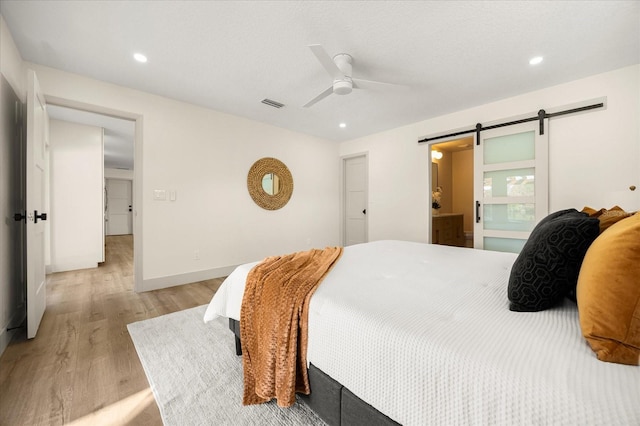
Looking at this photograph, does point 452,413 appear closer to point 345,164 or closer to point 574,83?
point 574,83

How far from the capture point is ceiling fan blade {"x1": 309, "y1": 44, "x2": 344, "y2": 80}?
1.92m

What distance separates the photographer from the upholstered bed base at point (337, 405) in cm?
93

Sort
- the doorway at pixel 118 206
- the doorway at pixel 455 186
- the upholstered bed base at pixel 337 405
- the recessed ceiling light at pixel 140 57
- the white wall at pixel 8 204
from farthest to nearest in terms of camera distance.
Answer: the doorway at pixel 118 206 < the doorway at pixel 455 186 < the recessed ceiling light at pixel 140 57 < the white wall at pixel 8 204 < the upholstered bed base at pixel 337 405

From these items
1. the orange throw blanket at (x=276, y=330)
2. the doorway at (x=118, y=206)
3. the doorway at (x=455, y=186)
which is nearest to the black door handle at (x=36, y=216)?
the orange throw blanket at (x=276, y=330)

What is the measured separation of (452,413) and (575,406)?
0.29m

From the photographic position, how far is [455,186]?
264 inches

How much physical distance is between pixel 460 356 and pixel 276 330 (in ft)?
2.60

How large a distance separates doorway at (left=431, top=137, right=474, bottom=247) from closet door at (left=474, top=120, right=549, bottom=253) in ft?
6.22

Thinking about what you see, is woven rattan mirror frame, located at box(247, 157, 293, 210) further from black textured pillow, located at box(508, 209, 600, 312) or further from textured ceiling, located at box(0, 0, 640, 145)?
black textured pillow, located at box(508, 209, 600, 312)

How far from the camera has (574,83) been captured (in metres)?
2.91

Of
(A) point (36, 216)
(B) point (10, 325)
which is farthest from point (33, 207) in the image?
(B) point (10, 325)

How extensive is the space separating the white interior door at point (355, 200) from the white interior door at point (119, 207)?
830 cm

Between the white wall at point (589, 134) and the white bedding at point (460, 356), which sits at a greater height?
the white wall at point (589, 134)

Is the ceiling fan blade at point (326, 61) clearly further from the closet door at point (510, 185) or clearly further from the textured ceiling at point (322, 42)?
the closet door at point (510, 185)
